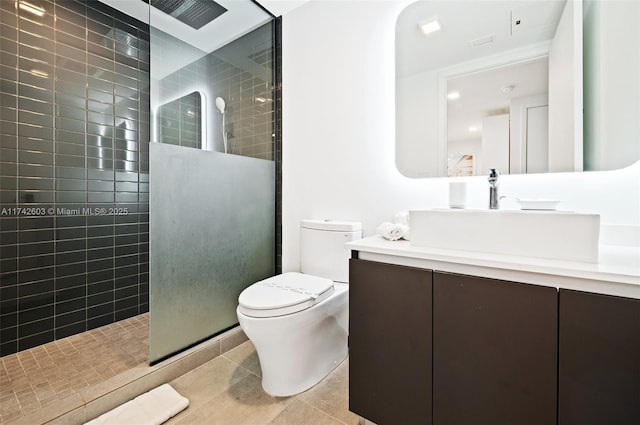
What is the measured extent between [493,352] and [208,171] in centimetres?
161

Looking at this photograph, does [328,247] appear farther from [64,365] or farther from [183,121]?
[64,365]

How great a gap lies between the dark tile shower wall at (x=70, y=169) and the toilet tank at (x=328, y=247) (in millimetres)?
1340

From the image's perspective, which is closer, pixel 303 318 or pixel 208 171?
pixel 303 318

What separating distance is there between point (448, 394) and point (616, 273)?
23.2 inches

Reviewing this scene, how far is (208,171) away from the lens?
66.8 inches

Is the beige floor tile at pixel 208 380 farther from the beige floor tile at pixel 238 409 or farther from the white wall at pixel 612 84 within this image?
the white wall at pixel 612 84

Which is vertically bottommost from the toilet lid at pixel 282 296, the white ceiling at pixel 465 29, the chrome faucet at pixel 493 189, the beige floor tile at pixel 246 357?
the beige floor tile at pixel 246 357

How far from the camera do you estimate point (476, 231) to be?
100 centimetres

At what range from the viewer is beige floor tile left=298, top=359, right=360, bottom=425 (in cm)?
125

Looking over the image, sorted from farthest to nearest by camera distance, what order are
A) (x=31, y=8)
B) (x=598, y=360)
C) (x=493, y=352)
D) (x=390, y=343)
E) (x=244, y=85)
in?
(x=244, y=85) → (x=31, y=8) → (x=390, y=343) → (x=493, y=352) → (x=598, y=360)

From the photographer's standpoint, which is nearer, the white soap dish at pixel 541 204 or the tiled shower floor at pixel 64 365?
the white soap dish at pixel 541 204

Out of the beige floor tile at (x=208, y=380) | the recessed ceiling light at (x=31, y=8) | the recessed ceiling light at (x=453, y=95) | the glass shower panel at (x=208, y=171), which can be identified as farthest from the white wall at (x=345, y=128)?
the recessed ceiling light at (x=31, y=8)

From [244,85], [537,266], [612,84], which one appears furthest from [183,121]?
[612,84]

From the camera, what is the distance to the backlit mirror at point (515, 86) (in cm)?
112
